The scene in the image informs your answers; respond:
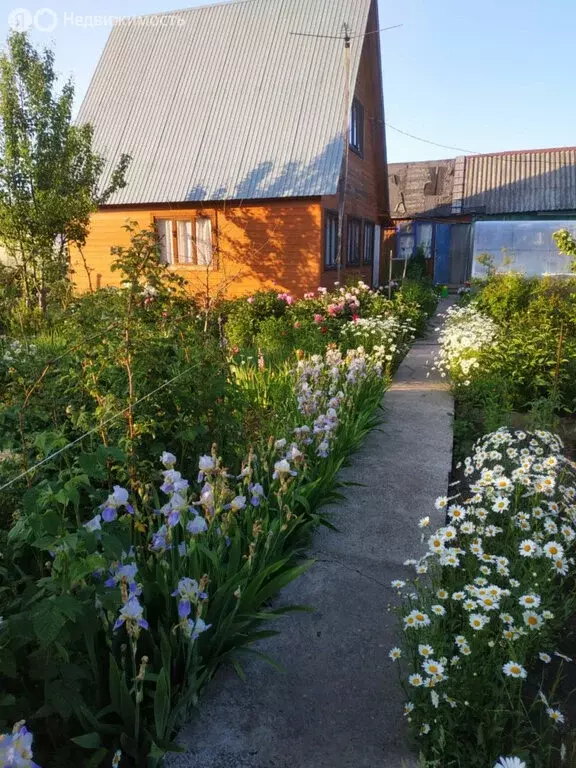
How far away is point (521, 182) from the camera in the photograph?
22.8 meters

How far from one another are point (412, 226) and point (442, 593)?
82.2 feet

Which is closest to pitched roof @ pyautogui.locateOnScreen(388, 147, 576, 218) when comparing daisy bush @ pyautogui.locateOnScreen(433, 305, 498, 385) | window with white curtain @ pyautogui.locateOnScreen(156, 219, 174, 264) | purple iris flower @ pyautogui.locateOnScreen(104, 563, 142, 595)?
window with white curtain @ pyautogui.locateOnScreen(156, 219, 174, 264)

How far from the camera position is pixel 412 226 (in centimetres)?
2531

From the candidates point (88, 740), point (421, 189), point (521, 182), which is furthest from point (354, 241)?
point (88, 740)

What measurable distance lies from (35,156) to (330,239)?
6.38m

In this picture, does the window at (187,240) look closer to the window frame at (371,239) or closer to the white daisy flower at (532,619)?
the window frame at (371,239)

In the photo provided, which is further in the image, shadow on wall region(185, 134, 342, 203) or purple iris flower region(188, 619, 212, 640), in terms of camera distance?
Answer: shadow on wall region(185, 134, 342, 203)

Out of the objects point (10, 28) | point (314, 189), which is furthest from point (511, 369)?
point (10, 28)

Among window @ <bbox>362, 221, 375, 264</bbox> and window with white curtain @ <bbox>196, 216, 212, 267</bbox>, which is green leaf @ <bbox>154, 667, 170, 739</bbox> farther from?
window @ <bbox>362, 221, 375, 264</bbox>

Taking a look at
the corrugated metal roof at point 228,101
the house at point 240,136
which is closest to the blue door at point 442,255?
the house at point 240,136

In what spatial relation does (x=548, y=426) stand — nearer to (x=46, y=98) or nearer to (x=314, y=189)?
(x=314, y=189)

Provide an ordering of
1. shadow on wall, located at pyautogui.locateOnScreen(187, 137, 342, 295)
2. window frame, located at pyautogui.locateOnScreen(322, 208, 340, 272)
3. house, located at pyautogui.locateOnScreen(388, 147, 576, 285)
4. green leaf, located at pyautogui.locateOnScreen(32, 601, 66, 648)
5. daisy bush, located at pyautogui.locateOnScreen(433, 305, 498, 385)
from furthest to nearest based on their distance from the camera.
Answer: house, located at pyautogui.locateOnScreen(388, 147, 576, 285)
window frame, located at pyautogui.locateOnScreen(322, 208, 340, 272)
shadow on wall, located at pyautogui.locateOnScreen(187, 137, 342, 295)
daisy bush, located at pyautogui.locateOnScreen(433, 305, 498, 385)
green leaf, located at pyautogui.locateOnScreen(32, 601, 66, 648)

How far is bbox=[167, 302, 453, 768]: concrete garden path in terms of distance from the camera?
6.00 feet

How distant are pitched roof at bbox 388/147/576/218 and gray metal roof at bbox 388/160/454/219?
0.15 ft
